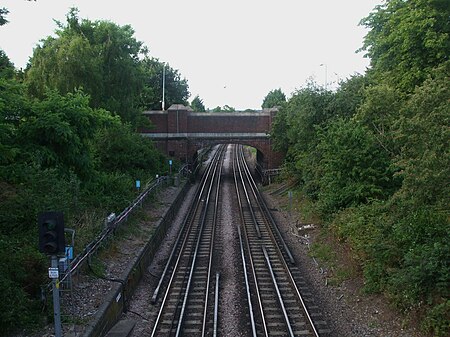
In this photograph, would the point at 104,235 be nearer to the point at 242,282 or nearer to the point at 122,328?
the point at 122,328

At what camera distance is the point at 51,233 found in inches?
288

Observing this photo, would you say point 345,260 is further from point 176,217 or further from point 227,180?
point 227,180

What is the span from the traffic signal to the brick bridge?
3130cm

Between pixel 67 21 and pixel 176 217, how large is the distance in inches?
614

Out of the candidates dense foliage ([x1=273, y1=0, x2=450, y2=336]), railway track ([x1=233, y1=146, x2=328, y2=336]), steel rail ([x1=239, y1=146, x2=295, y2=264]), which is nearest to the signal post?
railway track ([x1=233, y1=146, x2=328, y2=336])

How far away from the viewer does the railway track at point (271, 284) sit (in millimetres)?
10789

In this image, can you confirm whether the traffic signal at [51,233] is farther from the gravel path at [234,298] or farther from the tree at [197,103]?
the tree at [197,103]

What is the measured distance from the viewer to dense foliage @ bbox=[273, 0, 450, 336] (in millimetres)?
10345

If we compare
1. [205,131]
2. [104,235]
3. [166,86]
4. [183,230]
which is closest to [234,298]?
[104,235]

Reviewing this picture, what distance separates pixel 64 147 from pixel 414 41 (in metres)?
14.5

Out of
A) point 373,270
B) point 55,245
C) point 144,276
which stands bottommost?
point 144,276

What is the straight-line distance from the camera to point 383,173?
55.6 ft

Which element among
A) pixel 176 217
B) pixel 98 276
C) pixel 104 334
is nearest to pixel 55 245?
pixel 104 334

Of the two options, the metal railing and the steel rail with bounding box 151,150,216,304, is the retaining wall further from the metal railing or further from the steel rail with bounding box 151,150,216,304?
the metal railing
